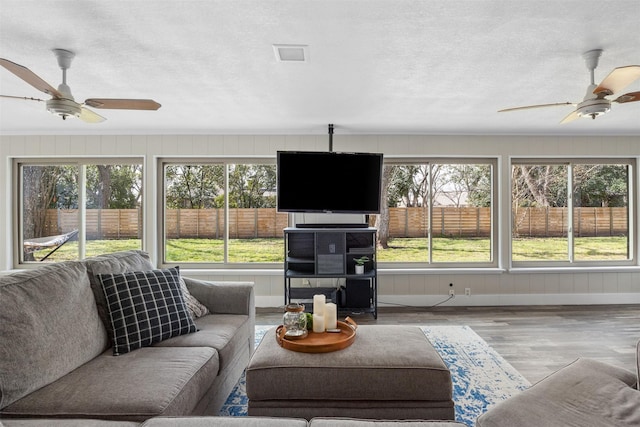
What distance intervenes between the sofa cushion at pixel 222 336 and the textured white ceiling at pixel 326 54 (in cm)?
174

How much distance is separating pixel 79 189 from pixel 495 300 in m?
5.50

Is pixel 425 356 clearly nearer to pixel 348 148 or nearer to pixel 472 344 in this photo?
pixel 472 344

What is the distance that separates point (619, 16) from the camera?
182 centimetres

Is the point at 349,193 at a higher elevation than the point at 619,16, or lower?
lower

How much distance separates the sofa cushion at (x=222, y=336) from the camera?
2.04 metres

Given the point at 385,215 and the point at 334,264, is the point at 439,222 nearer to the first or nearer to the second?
the point at 385,215

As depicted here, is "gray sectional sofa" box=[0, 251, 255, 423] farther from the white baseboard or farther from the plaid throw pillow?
the white baseboard

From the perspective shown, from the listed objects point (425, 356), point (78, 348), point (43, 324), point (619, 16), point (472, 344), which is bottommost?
point (472, 344)

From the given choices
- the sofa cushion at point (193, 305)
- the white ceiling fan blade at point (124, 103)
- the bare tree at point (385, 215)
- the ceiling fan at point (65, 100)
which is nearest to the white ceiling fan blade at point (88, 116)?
the ceiling fan at point (65, 100)

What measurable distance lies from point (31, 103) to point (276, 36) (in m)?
2.67

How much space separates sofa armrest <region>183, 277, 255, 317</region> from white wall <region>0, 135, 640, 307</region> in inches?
72.3

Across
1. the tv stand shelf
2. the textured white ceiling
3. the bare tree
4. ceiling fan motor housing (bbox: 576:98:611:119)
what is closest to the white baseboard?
the tv stand shelf

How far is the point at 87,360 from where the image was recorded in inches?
69.6

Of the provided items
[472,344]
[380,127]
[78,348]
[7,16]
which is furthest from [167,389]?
[380,127]
